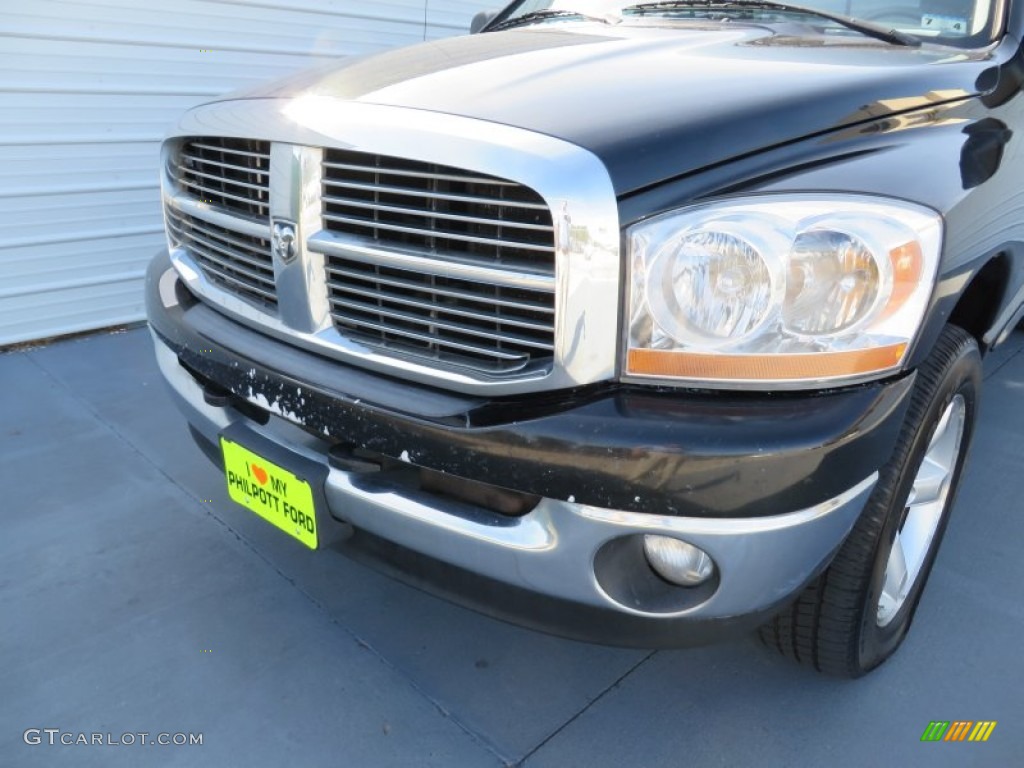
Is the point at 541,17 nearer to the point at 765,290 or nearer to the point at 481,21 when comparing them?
the point at 481,21

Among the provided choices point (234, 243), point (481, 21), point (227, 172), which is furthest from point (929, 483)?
point (481, 21)

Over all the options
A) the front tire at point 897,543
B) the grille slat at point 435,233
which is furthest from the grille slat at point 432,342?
the front tire at point 897,543

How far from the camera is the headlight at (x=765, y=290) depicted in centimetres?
141

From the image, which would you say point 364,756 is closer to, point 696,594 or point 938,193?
point 696,594

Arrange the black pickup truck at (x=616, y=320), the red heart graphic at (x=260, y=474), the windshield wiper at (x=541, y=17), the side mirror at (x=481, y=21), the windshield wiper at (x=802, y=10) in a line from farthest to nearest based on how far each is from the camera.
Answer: the side mirror at (x=481, y=21)
the windshield wiper at (x=541, y=17)
the windshield wiper at (x=802, y=10)
the red heart graphic at (x=260, y=474)
the black pickup truck at (x=616, y=320)

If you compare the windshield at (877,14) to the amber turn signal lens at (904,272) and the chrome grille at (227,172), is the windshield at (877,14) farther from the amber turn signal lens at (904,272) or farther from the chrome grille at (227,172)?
the chrome grille at (227,172)

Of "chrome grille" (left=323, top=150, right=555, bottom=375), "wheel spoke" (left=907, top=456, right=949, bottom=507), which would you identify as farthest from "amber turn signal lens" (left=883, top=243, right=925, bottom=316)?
"wheel spoke" (left=907, top=456, right=949, bottom=507)

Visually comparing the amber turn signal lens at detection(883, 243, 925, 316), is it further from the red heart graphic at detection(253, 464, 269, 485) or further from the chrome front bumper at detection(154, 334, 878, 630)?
the red heart graphic at detection(253, 464, 269, 485)

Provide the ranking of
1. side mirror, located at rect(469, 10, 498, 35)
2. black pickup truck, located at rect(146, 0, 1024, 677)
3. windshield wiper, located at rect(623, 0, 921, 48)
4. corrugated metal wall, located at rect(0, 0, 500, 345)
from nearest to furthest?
black pickup truck, located at rect(146, 0, 1024, 677), windshield wiper, located at rect(623, 0, 921, 48), side mirror, located at rect(469, 10, 498, 35), corrugated metal wall, located at rect(0, 0, 500, 345)

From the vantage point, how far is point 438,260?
1536 millimetres

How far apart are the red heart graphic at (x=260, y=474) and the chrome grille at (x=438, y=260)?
38 cm

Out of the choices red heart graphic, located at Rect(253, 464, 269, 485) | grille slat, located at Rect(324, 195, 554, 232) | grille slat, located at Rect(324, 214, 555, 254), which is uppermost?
grille slat, located at Rect(324, 195, 554, 232)

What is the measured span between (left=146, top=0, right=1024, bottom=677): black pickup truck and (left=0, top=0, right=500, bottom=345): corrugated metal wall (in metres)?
2.78

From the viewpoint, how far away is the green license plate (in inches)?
69.2
